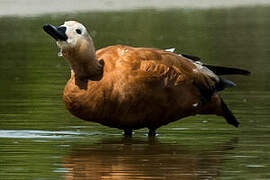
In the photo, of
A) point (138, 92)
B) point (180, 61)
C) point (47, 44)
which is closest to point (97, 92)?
point (138, 92)

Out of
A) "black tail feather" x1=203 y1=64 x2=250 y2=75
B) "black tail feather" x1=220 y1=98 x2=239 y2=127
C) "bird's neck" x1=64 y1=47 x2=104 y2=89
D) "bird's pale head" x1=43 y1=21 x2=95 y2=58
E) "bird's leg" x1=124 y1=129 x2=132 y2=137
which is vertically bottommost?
"bird's leg" x1=124 y1=129 x2=132 y2=137

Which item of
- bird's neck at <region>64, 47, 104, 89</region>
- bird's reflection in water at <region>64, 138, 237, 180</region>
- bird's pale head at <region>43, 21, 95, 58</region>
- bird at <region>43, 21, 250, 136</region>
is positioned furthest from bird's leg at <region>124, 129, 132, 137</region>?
bird's pale head at <region>43, 21, 95, 58</region>

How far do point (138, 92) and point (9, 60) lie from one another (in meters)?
11.0

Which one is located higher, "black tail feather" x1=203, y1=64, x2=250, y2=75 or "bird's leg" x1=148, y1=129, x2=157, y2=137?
"black tail feather" x1=203, y1=64, x2=250, y2=75

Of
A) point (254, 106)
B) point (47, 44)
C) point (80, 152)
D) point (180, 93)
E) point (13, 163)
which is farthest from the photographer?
point (47, 44)

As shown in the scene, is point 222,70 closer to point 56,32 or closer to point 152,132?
point 152,132

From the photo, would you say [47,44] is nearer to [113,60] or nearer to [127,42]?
[127,42]

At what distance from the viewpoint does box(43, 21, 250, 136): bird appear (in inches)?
449

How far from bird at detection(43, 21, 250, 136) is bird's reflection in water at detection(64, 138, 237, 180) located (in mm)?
292

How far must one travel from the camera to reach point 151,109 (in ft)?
38.4

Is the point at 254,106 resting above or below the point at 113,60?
below

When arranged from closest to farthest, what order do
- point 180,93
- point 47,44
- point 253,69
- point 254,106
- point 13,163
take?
point 13,163, point 180,93, point 254,106, point 253,69, point 47,44

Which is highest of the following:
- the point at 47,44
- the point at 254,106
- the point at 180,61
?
A: the point at 180,61

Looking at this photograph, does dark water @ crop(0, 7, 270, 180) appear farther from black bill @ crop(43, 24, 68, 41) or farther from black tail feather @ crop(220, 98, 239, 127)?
black bill @ crop(43, 24, 68, 41)
